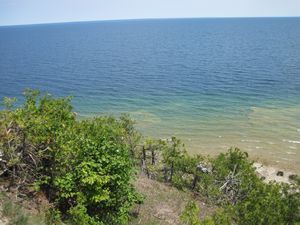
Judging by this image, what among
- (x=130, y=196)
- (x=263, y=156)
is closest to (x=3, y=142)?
(x=130, y=196)

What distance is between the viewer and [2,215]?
1516cm

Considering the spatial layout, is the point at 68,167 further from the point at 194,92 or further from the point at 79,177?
the point at 194,92

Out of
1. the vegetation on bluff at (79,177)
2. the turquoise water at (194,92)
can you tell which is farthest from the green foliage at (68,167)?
the turquoise water at (194,92)

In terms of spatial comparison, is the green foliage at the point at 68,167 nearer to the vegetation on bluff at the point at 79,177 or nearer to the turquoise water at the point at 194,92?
the vegetation on bluff at the point at 79,177

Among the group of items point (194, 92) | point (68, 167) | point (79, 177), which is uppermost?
point (194, 92)

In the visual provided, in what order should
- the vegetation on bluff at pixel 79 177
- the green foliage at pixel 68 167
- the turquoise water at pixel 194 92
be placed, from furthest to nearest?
the turquoise water at pixel 194 92 < the green foliage at pixel 68 167 < the vegetation on bluff at pixel 79 177

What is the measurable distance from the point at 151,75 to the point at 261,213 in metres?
78.2

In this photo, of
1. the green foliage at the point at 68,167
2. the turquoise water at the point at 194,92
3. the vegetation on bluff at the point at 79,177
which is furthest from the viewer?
the turquoise water at the point at 194,92

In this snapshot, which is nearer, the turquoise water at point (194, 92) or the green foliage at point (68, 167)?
the green foliage at point (68, 167)

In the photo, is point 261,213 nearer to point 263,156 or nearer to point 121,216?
point 121,216

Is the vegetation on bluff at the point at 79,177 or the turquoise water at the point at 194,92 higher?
the turquoise water at the point at 194,92

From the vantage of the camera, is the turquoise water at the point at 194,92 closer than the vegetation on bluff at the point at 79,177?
No

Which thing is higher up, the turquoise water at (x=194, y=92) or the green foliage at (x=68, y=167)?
the turquoise water at (x=194, y=92)

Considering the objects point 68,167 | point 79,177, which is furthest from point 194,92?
point 79,177
